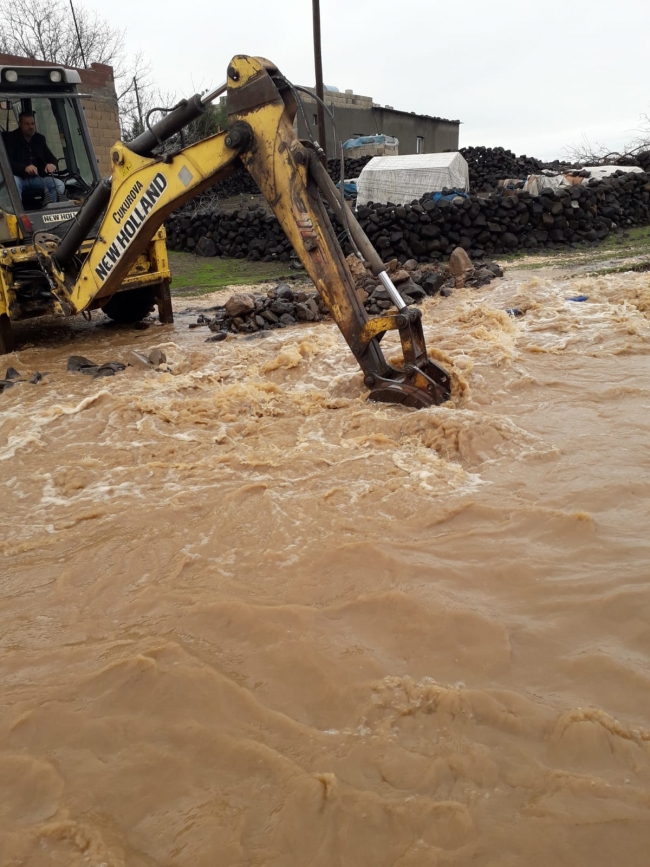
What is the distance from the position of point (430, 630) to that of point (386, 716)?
0.50 metres

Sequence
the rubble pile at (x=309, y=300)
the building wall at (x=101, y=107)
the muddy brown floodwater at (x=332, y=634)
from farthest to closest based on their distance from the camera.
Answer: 1. the building wall at (x=101, y=107)
2. the rubble pile at (x=309, y=300)
3. the muddy brown floodwater at (x=332, y=634)

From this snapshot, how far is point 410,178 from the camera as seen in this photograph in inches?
585

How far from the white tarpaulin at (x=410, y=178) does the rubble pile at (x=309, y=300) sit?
4701 millimetres

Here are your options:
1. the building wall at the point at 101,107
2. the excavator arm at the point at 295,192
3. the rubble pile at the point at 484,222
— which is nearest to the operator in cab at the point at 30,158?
the excavator arm at the point at 295,192

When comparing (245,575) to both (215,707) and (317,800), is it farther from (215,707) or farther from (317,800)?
(317,800)

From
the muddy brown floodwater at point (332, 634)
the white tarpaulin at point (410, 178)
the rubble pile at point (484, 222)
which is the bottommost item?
Result: the muddy brown floodwater at point (332, 634)

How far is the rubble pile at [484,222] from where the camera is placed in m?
13.0

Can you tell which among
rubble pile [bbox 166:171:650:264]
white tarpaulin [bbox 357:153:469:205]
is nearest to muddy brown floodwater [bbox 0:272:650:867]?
rubble pile [bbox 166:171:650:264]

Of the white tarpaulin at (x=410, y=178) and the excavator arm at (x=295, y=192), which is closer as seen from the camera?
the excavator arm at (x=295, y=192)

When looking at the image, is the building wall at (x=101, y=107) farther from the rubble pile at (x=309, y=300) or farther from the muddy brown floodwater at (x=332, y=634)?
the muddy brown floodwater at (x=332, y=634)

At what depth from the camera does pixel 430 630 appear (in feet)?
8.82

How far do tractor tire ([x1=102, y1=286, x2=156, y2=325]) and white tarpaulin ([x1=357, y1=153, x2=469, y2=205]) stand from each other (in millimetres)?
7729

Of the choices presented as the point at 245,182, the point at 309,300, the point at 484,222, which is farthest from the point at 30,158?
the point at 245,182

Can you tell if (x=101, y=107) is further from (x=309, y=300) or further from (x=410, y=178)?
(x=309, y=300)
